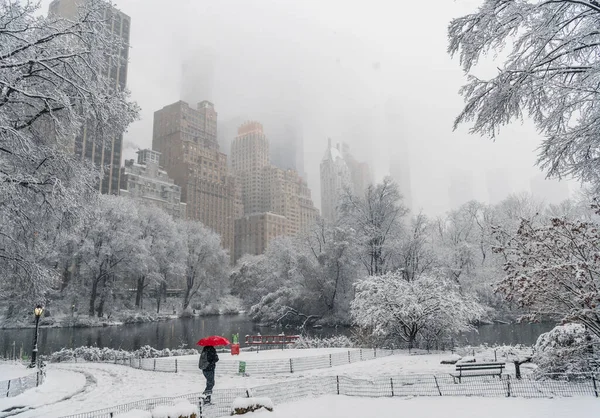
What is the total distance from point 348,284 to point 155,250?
31189mm

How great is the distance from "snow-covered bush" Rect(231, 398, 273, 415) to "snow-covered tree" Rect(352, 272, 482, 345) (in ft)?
48.0

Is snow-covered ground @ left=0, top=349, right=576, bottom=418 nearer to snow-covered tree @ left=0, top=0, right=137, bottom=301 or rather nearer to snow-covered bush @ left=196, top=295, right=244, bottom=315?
snow-covered tree @ left=0, top=0, right=137, bottom=301

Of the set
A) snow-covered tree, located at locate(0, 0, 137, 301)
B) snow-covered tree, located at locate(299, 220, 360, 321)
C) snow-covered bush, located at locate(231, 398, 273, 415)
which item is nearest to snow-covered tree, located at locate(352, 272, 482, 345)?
snow-covered bush, located at locate(231, 398, 273, 415)

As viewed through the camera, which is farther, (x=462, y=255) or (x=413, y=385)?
(x=462, y=255)

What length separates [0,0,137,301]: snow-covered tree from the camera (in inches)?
409

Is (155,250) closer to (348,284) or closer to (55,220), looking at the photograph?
(348,284)

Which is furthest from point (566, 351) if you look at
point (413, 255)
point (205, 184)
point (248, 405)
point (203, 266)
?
point (205, 184)

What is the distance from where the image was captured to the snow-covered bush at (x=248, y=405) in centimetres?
875

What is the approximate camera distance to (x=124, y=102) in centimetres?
1285

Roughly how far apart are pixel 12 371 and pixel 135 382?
5964 millimetres

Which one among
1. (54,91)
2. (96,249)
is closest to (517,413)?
(54,91)

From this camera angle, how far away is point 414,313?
75.7ft

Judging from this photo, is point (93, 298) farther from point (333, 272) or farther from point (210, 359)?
point (210, 359)

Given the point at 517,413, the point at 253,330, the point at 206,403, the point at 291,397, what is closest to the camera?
the point at 517,413
